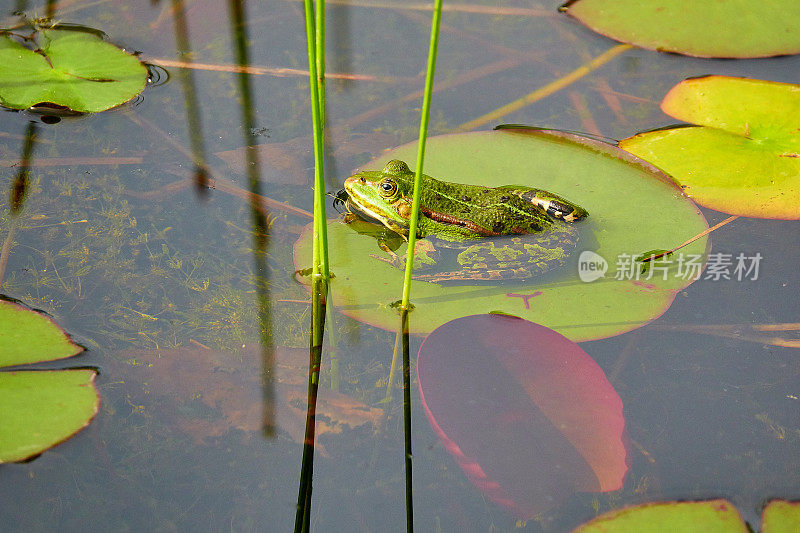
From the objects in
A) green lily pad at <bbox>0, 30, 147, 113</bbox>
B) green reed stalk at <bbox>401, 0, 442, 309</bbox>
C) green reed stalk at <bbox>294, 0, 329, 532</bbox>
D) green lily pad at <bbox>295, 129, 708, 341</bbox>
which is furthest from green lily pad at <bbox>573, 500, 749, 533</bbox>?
green lily pad at <bbox>0, 30, 147, 113</bbox>

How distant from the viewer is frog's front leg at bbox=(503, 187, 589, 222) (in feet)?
11.7

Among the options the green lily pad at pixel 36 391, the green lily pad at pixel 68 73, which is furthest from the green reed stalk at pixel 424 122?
the green lily pad at pixel 68 73

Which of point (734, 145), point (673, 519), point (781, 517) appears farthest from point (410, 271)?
point (734, 145)

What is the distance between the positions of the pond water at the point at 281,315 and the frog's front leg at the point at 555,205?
1.12ft

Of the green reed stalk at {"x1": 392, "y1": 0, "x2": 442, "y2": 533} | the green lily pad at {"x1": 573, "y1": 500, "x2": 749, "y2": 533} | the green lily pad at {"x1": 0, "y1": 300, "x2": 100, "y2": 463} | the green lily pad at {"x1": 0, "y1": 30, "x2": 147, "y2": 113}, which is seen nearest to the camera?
the green reed stalk at {"x1": 392, "y1": 0, "x2": 442, "y2": 533}

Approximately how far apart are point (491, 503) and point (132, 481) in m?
1.33

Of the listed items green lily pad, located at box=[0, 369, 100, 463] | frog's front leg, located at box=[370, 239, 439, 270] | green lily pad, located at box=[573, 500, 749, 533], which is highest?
frog's front leg, located at box=[370, 239, 439, 270]

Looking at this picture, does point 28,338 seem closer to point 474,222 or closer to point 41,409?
point 41,409

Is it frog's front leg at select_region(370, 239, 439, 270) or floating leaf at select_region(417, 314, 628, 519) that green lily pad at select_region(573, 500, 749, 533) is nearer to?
floating leaf at select_region(417, 314, 628, 519)

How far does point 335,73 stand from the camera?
466 centimetres

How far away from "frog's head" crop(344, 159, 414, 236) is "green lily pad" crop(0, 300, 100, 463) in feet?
5.20

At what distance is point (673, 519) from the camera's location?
2.44 m

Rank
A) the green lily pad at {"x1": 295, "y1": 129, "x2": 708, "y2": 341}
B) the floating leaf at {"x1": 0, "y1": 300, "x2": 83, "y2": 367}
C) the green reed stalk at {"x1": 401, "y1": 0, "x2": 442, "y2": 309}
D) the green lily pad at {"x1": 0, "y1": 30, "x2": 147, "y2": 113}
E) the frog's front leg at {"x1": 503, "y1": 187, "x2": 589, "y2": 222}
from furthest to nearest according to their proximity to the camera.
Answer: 1. the green lily pad at {"x1": 0, "y1": 30, "x2": 147, "y2": 113}
2. the frog's front leg at {"x1": 503, "y1": 187, "x2": 589, "y2": 222}
3. the green lily pad at {"x1": 295, "y1": 129, "x2": 708, "y2": 341}
4. the floating leaf at {"x1": 0, "y1": 300, "x2": 83, "y2": 367}
5. the green reed stalk at {"x1": 401, "y1": 0, "x2": 442, "y2": 309}

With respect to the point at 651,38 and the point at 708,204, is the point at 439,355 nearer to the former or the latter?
the point at 708,204
